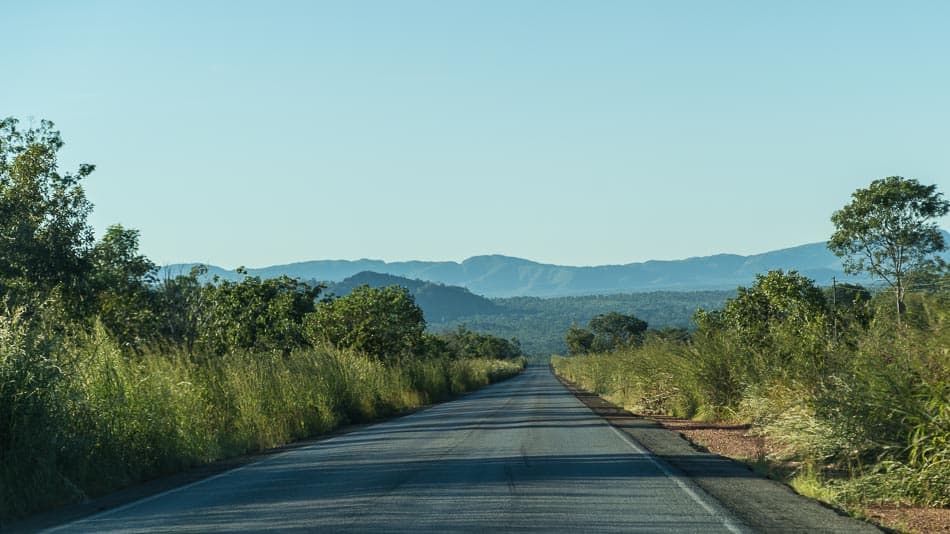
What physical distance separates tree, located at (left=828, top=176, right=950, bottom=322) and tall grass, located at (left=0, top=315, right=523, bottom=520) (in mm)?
46545

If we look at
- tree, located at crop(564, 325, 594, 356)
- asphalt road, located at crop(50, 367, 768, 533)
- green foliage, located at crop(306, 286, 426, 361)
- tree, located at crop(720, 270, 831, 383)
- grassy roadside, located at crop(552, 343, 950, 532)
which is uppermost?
green foliage, located at crop(306, 286, 426, 361)

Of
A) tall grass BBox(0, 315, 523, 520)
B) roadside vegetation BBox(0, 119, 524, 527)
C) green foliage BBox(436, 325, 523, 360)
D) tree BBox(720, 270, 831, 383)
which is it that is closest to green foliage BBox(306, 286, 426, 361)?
roadside vegetation BBox(0, 119, 524, 527)

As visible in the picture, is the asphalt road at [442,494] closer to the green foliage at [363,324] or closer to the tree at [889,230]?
the green foliage at [363,324]

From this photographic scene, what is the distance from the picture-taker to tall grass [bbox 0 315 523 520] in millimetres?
13609

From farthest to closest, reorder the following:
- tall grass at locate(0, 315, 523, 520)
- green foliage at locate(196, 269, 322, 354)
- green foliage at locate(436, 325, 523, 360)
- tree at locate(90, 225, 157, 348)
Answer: green foliage at locate(436, 325, 523, 360)
green foliage at locate(196, 269, 322, 354)
tree at locate(90, 225, 157, 348)
tall grass at locate(0, 315, 523, 520)

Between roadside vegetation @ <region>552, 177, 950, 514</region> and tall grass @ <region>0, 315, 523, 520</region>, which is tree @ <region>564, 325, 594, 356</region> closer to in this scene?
roadside vegetation @ <region>552, 177, 950, 514</region>

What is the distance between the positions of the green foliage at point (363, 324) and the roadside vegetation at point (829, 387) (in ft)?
36.3

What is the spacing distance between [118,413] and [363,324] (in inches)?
1136

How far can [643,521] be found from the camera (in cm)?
1026

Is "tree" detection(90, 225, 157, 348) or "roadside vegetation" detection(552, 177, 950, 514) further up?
"tree" detection(90, 225, 157, 348)

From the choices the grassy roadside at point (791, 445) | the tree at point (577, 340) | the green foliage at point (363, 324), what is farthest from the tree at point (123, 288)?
the tree at point (577, 340)

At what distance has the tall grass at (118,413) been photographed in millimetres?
13609

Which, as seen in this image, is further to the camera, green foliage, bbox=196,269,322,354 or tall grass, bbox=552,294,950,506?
green foliage, bbox=196,269,322,354

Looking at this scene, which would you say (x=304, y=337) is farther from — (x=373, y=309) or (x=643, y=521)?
(x=643, y=521)
